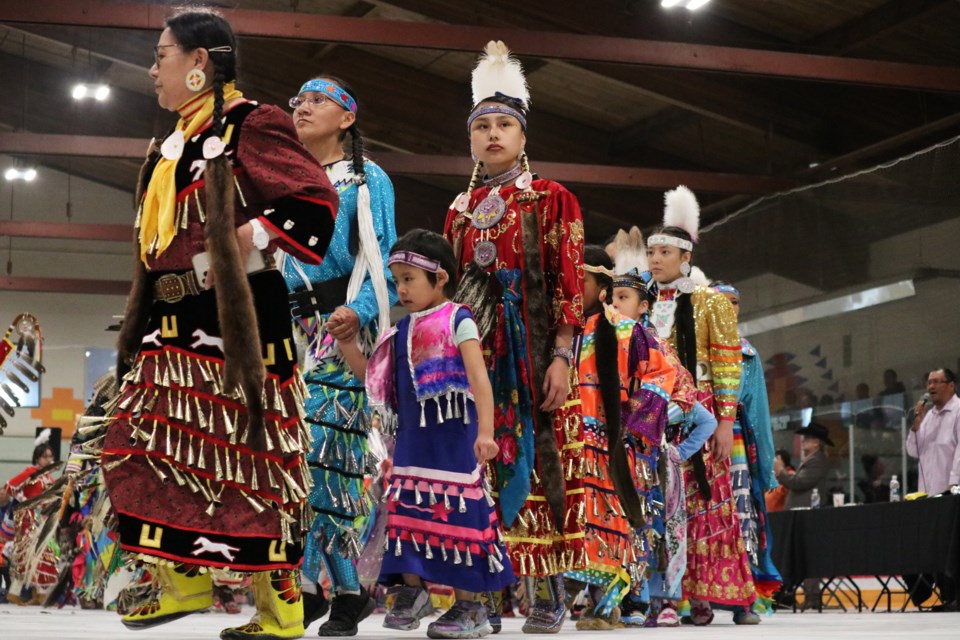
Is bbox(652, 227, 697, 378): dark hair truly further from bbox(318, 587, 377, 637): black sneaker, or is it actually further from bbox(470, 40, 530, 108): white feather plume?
bbox(318, 587, 377, 637): black sneaker

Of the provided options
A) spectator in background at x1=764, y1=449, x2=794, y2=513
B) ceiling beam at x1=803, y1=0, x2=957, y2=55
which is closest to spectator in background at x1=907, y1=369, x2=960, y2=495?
spectator in background at x1=764, y1=449, x2=794, y2=513

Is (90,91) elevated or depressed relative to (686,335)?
elevated

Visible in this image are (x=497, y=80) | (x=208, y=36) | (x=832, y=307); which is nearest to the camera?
(x=208, y=36)

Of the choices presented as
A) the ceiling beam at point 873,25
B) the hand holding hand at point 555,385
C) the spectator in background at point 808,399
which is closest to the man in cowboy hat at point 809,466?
the spectator in background at point 808,399

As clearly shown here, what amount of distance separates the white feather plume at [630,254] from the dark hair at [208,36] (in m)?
2.42

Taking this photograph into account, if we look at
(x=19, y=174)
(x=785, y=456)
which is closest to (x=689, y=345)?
(x=785, y=456)

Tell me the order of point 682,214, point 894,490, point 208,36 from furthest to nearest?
1. point 894,490
2. point 682,214
3. point 208,36

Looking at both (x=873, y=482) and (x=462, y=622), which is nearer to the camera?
(x=462, y=622)

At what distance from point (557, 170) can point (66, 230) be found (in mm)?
6564

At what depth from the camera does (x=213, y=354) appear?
2.61 metres

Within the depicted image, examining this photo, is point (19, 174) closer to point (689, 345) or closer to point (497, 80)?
point (689, 345)

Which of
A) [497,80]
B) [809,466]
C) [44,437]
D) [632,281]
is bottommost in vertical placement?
[809,466]

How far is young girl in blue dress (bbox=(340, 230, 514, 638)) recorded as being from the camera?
10.3 feet

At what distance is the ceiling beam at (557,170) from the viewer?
12719 mm
